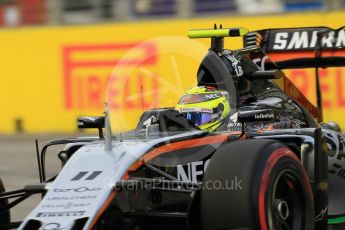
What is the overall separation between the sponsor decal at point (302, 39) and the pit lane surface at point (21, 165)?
290cm

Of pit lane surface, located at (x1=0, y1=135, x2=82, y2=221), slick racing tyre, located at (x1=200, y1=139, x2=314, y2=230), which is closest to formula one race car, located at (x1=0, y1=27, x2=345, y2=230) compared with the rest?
slick racing tyre, located at (x1=200, y1=139, x2=314, y2=230)

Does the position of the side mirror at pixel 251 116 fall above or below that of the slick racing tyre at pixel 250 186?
above

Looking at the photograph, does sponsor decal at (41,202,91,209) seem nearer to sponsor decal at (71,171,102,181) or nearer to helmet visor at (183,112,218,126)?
sponsor decal at (71,171,102,181)

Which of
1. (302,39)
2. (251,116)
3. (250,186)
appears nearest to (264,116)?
(251,116)

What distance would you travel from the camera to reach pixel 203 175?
4961 millimetres

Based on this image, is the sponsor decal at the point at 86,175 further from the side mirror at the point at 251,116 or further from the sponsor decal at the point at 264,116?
the sponsor decal at the point at 264,116

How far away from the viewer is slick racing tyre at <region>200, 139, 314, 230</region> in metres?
4.37

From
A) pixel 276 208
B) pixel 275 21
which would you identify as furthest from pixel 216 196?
pixel 275 21

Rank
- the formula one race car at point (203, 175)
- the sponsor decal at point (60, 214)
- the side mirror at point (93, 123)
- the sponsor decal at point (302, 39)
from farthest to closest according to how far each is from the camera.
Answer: the sponsor decal at point (302, 39) < the side mirror at point (93, 123) < the formula one race car at point (203, 175) < the sponsor decal at point (60, 214)

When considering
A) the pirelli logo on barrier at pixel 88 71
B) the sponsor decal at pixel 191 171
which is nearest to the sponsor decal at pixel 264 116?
the sponsor decal at pixel 191 171

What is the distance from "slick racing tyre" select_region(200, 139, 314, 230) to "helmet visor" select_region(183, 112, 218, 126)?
95 cm

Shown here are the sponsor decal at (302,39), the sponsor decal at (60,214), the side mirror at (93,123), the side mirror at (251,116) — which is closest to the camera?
the sponsor decal at (60,214)

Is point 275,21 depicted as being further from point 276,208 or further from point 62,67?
point 276,208

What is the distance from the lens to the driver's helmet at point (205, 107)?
571 centimetres
